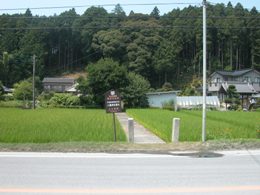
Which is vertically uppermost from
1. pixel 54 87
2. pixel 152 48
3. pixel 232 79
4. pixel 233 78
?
pixel 152 48

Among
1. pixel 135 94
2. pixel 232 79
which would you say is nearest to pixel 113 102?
pixel 135 94

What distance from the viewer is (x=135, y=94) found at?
209ft

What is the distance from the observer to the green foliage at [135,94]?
6341 cm

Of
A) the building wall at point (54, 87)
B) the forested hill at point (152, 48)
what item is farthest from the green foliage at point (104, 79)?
the building wall at point (54, 87)

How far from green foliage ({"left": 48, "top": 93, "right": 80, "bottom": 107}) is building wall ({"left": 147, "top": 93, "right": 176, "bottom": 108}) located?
11.6 m

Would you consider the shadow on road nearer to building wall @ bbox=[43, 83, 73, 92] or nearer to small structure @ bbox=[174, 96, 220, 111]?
small structure @ bbox=[174, 96, 220, 111]

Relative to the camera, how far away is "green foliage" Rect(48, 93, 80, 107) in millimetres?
66562

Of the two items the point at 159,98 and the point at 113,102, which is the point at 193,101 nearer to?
the point at 159,98

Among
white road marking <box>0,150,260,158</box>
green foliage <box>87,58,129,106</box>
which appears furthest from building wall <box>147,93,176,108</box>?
white road marking <box>0,150,260,158</box>

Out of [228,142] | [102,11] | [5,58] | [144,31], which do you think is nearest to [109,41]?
[144,31]

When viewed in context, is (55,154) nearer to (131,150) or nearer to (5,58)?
(131,150)

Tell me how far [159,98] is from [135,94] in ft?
12.4

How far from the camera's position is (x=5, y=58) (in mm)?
99875

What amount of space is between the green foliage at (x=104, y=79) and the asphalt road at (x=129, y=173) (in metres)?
51.3
